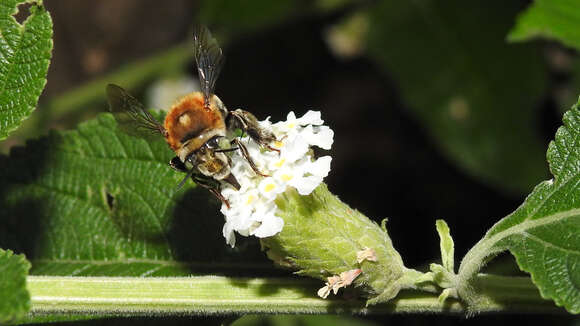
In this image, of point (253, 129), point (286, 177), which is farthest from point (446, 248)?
point (253, 129)

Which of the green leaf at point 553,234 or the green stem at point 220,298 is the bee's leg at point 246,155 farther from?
the green leaf at point 553,234

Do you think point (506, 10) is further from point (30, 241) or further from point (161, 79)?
point (30, 241)

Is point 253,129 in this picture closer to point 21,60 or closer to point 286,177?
point 286,177

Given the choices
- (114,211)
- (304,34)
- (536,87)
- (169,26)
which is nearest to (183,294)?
(114,211)

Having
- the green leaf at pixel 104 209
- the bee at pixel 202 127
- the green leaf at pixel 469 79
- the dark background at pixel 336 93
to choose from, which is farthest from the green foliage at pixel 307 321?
the bee at pixel 202 127

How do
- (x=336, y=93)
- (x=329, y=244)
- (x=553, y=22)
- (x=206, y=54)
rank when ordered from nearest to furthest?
(x=329, y=244) → (x=206, y=54) → (x=553, y=22) → (x=336, y=93)

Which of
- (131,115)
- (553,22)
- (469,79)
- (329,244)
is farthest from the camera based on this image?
(469,79)

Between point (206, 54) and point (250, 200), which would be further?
point (206, 54)
